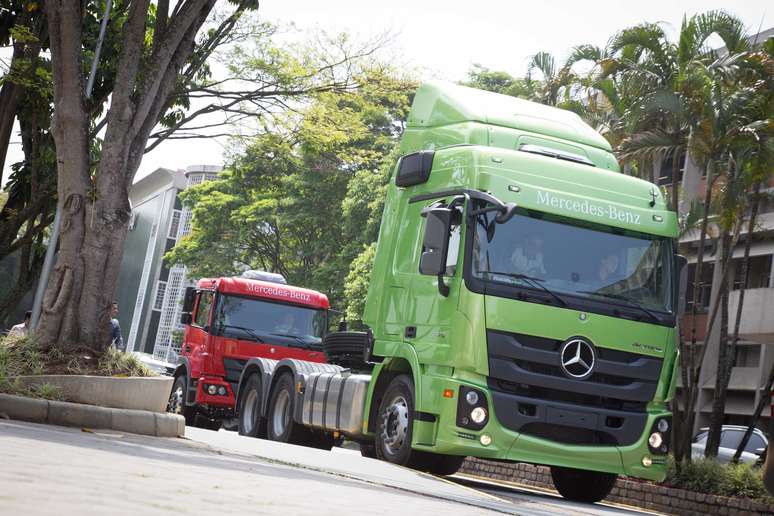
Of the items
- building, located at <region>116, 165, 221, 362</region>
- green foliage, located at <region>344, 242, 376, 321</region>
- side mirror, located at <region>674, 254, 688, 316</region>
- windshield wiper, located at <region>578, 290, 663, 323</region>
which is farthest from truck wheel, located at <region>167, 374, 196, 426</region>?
building, located at <region>116, 165, 221, 362</region>

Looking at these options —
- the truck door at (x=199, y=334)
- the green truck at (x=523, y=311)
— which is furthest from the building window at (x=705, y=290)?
the green truck at (x=523, y=311)

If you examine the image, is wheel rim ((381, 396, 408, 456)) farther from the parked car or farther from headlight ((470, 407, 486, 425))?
the parked car

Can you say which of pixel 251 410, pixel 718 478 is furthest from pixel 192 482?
pixel 718 478

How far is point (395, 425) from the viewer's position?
13.5 m

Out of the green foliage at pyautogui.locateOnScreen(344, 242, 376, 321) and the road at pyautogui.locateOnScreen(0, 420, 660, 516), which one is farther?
the green foliage at pyautogui.locateOnScreen(344, 242, 376, 321)

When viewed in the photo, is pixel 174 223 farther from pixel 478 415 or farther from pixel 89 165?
pixel 478 415

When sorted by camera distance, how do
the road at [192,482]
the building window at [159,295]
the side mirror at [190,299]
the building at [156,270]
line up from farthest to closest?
the building window at [159,295]
the building at [156,270]
the side mirror at [190,299]
the road at [192,482]

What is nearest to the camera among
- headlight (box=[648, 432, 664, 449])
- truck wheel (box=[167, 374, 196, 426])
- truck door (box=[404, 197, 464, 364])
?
truck door (box=[404, 197, 464, 364])

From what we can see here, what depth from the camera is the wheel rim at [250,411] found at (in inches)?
757

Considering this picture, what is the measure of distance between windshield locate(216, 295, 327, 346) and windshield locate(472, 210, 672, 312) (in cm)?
961

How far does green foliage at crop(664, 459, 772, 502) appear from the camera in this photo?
719 inches

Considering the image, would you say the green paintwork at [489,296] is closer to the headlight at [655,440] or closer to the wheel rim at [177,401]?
the headlight at [655,440]

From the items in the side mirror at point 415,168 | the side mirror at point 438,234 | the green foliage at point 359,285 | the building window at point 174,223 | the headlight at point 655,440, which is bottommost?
the headlight at point 655,440

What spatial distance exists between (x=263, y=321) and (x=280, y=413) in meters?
3.80
